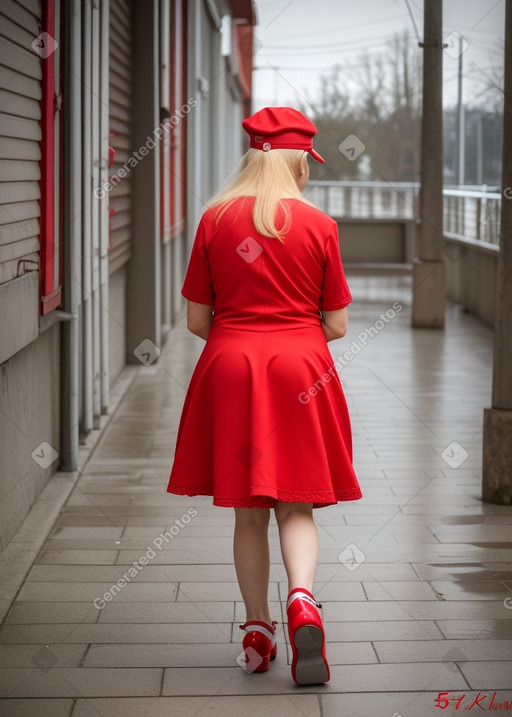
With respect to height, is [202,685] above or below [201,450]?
A: below

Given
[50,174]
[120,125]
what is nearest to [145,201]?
[120,125]

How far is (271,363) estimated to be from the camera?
3.51 metres

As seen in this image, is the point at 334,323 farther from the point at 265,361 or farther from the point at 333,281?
the point at 265,361

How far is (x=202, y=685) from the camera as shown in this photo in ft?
11.8

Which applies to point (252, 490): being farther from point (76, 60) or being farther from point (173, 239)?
point (173, 239)

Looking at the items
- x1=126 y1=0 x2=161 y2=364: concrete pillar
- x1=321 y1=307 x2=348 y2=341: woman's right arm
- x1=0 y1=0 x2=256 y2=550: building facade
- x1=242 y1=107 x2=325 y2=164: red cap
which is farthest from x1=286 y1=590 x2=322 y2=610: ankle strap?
x1=126 y1=0 x2=161 y2=364: concrete pillar

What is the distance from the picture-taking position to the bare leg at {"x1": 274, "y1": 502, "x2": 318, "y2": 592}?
3.53 m

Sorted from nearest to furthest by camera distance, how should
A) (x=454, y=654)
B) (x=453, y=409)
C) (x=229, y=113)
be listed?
(x=454, y=654), (x=453, y=409), (x=229, y=113)

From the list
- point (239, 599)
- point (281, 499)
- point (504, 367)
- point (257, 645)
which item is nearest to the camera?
point (281, 499)

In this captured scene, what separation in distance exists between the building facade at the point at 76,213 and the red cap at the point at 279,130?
1.52 meters

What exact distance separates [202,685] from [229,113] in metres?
26.6

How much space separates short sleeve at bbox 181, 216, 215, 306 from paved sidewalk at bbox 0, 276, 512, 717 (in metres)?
1.17

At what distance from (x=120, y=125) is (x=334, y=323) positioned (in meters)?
6.51

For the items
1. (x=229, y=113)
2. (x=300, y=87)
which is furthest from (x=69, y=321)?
(x=300, y=87)
